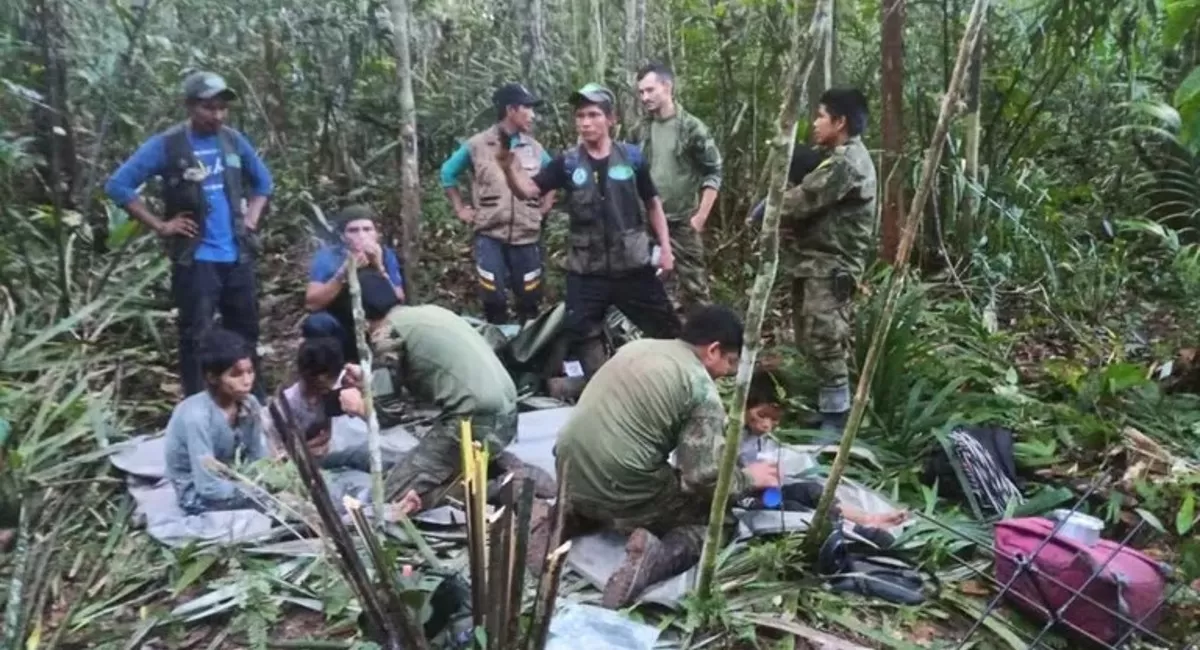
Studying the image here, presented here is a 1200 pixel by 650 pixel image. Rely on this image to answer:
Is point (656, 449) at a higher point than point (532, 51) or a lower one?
lower

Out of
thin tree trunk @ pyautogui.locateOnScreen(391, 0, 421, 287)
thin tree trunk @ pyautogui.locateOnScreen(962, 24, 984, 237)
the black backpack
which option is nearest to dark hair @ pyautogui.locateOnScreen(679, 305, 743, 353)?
the black backpack

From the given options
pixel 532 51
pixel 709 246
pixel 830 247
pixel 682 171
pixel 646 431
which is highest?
pixel 532 51

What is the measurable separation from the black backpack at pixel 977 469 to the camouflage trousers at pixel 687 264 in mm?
2055

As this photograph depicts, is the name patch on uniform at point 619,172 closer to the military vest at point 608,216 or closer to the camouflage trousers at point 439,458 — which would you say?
the military vest at point 608,216

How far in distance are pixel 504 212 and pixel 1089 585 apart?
12.4 feet

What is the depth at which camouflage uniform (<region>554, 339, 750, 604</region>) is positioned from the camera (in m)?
3.85

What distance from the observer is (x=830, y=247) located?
534 centimetres

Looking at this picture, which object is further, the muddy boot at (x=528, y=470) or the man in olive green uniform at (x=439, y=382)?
the muddy boot at (x=528, y=470)

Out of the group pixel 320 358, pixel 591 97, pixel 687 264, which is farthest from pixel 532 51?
pixel 320 358

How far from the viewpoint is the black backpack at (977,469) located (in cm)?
449

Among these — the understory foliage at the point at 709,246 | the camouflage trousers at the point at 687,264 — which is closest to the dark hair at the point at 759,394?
the understory foliage at the point at 709,246

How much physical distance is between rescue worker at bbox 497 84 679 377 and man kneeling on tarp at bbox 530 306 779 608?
5.66 feet

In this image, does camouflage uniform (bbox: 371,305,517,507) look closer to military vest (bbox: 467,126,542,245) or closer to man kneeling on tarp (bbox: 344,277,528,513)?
man kneeling on tarp (bbox: 344,277,528,513)

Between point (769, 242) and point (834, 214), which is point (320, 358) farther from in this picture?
point (834, 214)
